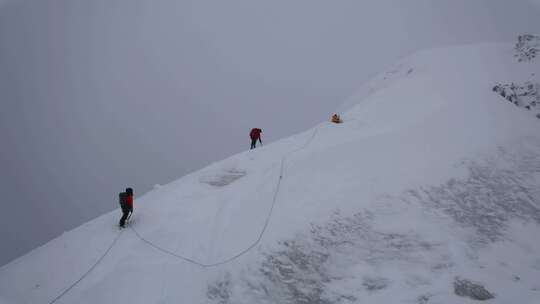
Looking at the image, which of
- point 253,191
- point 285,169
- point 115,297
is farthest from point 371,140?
point 115,297

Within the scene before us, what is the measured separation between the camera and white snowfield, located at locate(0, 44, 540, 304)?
8.55 m

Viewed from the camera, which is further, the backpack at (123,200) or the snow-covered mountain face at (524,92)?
the snow-covered mountain face at (524,92)

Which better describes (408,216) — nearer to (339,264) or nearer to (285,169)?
(339,264)

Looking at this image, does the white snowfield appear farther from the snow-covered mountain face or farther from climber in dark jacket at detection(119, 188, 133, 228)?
the snow-covered mountain face

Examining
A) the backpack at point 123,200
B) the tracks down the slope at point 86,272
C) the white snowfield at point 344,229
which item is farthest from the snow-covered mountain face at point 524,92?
the tracks down the slope at point 86,272

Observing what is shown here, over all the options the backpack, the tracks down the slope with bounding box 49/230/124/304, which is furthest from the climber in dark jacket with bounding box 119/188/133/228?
the tracks down the slope with bounding box 49/230/124/304

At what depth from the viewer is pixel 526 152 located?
42.2 ft

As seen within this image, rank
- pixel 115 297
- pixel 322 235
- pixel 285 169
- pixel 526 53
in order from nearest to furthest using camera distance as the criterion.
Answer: pixel 115 297, pixel 322 235, pixel 285 169, pixel 526 53

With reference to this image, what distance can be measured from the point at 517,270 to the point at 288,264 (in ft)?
20.0

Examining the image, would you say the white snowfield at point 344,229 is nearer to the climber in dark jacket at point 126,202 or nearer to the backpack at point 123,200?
the climber in dark jacket at point 126,202

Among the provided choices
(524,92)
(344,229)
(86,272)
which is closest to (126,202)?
(86,272)

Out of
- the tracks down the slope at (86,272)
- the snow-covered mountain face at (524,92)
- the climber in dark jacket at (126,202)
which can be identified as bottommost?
the tracks down the slope at (86,272)

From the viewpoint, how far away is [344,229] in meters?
10.0

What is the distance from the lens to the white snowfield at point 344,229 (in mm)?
8547
